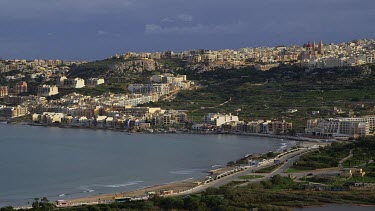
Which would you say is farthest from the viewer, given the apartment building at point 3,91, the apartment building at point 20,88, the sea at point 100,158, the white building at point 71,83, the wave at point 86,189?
the apartment building at point 20,88

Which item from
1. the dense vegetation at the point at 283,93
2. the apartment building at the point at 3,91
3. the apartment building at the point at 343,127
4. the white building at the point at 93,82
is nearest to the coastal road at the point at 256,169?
the apartment building at the point at 343,127

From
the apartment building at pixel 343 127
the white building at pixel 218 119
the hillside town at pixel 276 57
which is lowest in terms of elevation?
the apartment building at pixel 343 127

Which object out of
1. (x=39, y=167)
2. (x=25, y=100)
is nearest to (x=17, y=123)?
(x=25, y=100)

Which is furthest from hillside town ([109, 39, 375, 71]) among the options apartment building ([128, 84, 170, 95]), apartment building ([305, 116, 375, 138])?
apartment building ([305, 116, 375, 138])

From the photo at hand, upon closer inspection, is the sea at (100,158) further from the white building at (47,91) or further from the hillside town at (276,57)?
the hillside town at (276,57)

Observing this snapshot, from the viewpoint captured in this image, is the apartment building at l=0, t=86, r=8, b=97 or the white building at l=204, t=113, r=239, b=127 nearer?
the white building at l=204, t=113, r=239, b=127

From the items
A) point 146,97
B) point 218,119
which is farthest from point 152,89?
point 218,119

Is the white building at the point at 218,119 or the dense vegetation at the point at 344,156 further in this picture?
the white building at the point at 218,119

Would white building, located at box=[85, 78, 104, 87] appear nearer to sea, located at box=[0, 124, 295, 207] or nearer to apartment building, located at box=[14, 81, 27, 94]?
apartment building, located at box=[14, 81, 27, 94]
